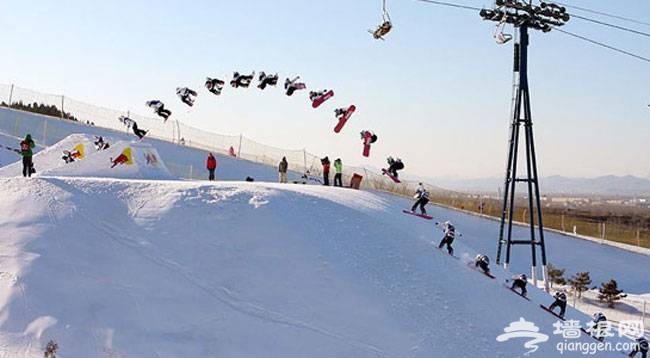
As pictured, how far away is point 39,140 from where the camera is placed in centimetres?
4772

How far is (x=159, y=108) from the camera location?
1277 inches

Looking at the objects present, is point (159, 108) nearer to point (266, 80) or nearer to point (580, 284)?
point (266, 80)

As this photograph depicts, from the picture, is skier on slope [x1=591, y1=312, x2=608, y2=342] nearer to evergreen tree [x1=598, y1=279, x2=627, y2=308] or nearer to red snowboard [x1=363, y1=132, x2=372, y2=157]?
red snowboard [x1=363, y1=132, x2=372, y2=157]

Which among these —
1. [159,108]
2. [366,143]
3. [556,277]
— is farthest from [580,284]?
[159,108]

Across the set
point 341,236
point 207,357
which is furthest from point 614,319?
point 207,357

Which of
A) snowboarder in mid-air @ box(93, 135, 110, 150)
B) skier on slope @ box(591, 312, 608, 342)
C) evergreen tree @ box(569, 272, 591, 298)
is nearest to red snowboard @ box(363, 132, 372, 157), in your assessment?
skier on slope @ box(591, 312, 608, 342)

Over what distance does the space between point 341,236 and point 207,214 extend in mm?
3521

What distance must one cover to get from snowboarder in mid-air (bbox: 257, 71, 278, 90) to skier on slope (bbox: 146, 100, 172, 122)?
4.81 meters

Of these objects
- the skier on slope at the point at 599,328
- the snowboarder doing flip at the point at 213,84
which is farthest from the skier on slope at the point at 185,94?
the skier on slope at the point at 599,328

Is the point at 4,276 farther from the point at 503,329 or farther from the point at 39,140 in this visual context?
the point at 39,140

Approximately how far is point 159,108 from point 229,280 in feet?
54.9

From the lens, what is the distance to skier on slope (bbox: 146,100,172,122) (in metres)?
32.3

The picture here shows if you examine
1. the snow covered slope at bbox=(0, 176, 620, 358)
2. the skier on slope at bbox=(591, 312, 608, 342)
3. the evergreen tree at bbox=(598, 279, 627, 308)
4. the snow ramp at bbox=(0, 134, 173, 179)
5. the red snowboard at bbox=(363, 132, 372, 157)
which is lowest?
the evergreen tree at bbox=(598, 279, 627, 308)

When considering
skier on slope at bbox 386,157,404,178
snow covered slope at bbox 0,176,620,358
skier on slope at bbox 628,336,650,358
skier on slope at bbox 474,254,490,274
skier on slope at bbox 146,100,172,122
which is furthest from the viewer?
skier on slope at bbox 146,100,172,122
